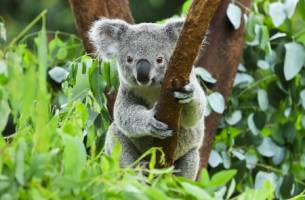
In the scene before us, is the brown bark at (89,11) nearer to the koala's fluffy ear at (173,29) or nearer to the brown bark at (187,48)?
the koala's fluffy ear at (173,29)

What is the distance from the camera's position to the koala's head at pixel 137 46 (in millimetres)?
3605

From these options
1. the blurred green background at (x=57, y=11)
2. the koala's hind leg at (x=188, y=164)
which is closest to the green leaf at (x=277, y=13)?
the koala's hind leg at (x=188, y=164)

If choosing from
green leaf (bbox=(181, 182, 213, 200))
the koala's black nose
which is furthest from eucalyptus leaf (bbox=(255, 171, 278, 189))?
green leaf (bbox=(181, 182, 213, 200))

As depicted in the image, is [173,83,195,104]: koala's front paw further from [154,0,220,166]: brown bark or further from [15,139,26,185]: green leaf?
[15,139,26,185]: green leaf

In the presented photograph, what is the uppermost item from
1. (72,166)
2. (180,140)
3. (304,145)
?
(72,166)

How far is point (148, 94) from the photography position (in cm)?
375

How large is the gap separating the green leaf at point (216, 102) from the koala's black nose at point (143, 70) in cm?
87

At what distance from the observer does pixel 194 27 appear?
2943 millimetres

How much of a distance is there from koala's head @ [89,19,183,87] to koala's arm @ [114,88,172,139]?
0.27ft

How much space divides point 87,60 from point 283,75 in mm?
1666

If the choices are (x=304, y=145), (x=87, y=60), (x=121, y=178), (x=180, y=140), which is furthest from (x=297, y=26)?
(x=121, y=178)

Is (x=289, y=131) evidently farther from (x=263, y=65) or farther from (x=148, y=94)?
(x=148, y=94)

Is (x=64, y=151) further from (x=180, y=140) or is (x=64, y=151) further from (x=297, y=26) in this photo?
(x=297, y=26)

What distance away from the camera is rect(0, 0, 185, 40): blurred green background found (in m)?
11.2
